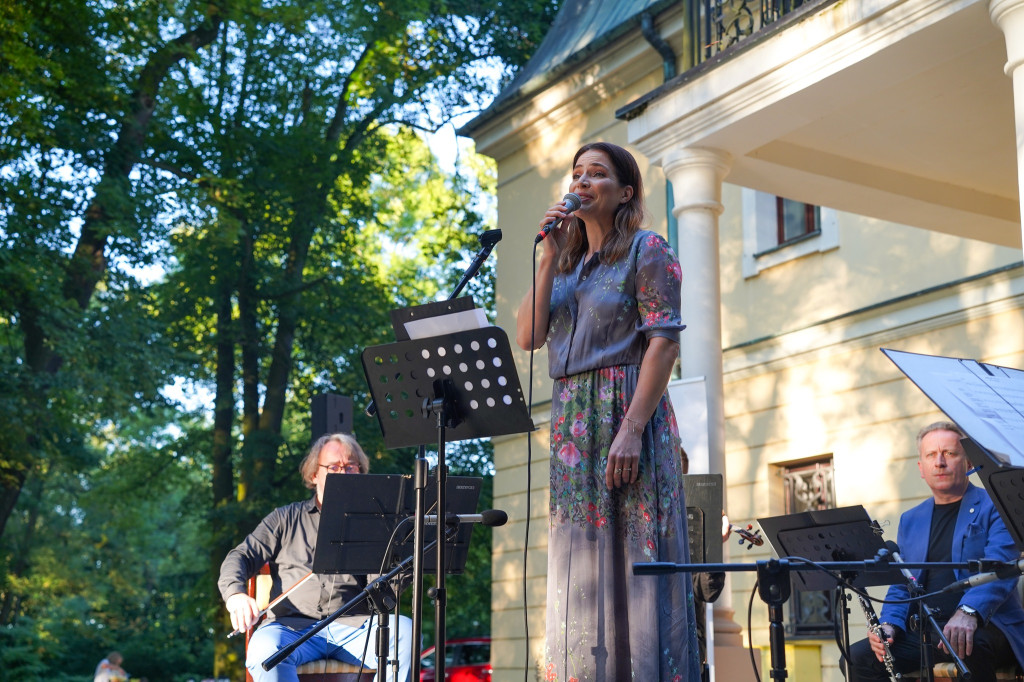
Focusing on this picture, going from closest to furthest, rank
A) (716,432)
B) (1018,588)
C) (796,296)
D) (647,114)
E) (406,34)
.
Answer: (1018,588) < (716,432) < (647,114) < (796,296) < (406,34)

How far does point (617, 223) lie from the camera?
3.89m

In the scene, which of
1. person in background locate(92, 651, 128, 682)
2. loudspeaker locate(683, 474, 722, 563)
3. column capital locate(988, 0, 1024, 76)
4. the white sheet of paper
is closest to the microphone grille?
the white sheet of paper

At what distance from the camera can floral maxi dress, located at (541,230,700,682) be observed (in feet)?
11.2

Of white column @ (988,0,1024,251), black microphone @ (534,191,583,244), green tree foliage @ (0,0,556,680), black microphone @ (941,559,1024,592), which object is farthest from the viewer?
green tree foliage @ (0,0,556,680)

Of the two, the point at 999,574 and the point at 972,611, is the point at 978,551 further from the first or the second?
the point at 999,574

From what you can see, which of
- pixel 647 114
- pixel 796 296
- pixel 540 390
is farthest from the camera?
pixel 540 390

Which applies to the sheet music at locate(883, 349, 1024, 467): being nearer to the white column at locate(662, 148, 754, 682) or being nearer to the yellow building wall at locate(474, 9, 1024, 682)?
the white column at locate(662, 148, 754, 682)

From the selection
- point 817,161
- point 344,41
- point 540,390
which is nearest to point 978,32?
point 817,161

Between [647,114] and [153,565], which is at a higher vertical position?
[647,114]

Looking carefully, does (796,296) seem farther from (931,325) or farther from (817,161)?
(817,161)

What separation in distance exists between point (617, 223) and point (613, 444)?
82cm

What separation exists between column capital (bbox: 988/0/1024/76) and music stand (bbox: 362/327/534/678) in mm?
3923

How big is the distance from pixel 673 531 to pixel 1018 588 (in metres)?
3.69

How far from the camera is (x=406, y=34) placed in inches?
859
